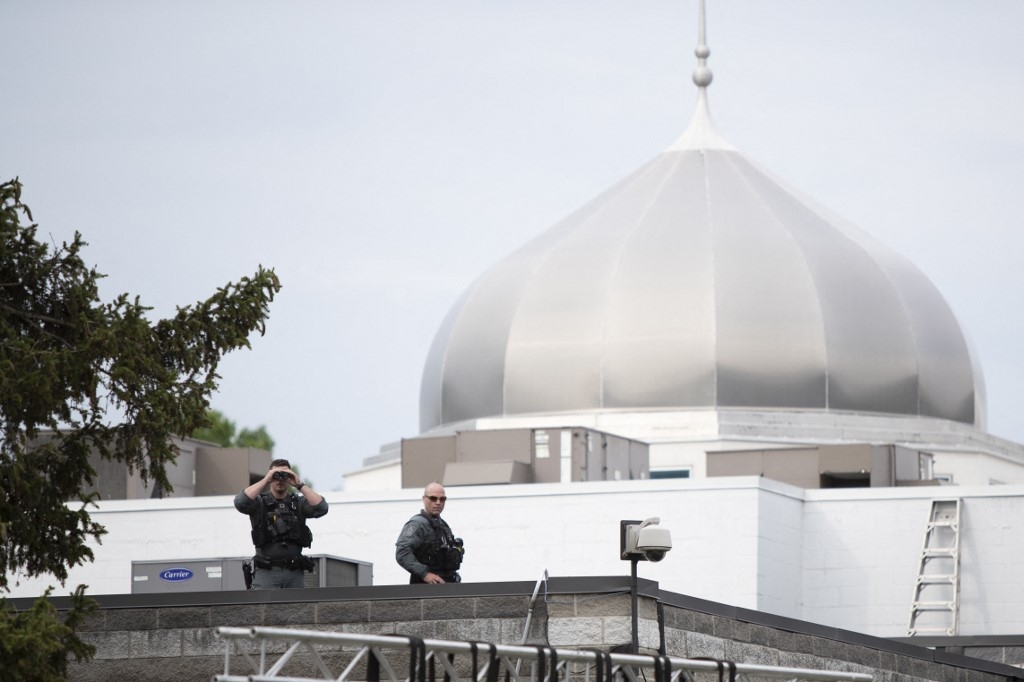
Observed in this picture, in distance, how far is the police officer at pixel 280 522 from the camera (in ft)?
55.5

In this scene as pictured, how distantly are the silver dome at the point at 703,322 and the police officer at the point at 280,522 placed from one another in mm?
23348

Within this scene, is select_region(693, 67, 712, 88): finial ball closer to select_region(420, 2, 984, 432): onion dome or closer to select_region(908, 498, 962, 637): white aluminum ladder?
select_region(420, 2, 984, 432): onion dome

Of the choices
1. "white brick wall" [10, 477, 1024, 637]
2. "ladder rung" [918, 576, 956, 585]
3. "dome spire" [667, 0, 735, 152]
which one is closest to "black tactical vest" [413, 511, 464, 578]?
"white brick wall" [10, 477, 1024, 637]

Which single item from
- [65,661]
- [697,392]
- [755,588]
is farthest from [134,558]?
[65,661]

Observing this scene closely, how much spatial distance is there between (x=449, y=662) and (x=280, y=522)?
2.86 meters

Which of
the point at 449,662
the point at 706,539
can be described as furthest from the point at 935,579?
the point at 449,662

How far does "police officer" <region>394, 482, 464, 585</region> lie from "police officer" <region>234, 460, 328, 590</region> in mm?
732

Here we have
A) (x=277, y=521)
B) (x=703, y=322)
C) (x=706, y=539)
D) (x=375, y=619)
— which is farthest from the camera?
(x=703, y=322)

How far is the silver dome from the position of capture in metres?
40.6

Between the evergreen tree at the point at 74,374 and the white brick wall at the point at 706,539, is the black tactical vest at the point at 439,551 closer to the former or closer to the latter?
the evergreen tree at the point at 74,374

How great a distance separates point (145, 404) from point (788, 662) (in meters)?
6.33

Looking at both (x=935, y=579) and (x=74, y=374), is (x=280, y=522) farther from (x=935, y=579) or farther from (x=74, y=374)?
(x=935, y=579)

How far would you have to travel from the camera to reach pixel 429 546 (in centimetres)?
1705

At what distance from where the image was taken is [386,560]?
32656mm
